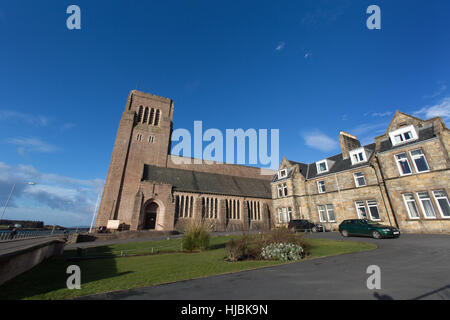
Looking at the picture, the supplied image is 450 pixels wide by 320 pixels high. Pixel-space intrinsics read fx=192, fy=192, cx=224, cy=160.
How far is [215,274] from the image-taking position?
22.2 ft

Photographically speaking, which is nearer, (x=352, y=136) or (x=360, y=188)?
(x=360, y=188)

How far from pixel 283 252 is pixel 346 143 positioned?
75.2 feet

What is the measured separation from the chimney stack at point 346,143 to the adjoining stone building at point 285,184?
0.14m

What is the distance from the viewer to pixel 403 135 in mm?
19562

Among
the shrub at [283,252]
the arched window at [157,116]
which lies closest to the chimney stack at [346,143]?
the shrub at [283,252]

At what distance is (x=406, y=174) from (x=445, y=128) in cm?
491

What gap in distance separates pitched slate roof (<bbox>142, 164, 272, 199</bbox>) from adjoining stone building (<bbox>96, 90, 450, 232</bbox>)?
20 centimetres

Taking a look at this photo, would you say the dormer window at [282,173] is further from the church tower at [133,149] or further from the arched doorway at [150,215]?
the church tower at [133,149]

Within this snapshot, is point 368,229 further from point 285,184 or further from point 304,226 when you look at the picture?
point 285,184

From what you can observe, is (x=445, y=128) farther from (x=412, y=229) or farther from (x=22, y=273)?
(x=22, y=273)

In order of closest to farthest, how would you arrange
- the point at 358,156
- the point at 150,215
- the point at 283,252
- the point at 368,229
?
the point at 283,252 < the point at 368,229 < the point at 358,156 < the point at 150,215

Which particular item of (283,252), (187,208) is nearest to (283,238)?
(283,252)
